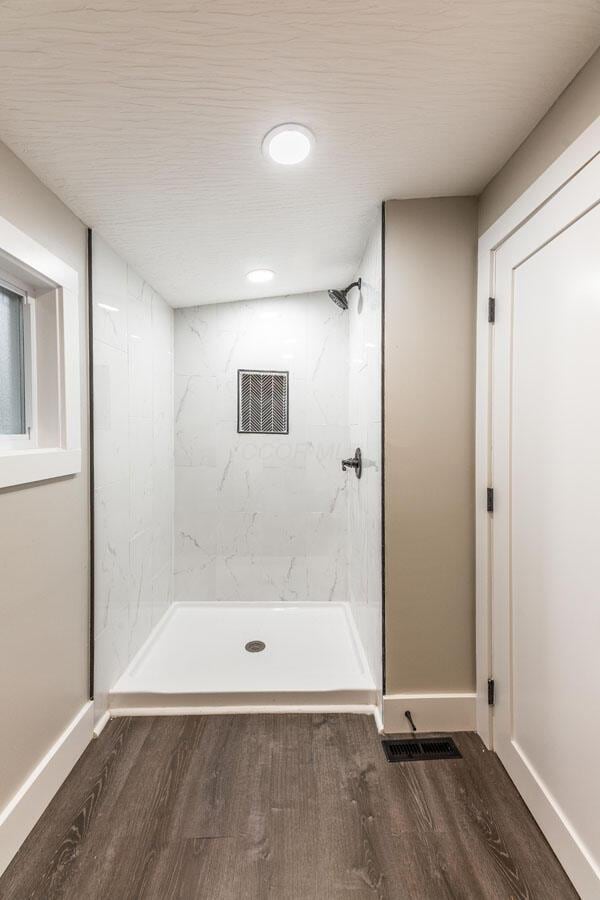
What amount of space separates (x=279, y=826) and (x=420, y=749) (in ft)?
2.08

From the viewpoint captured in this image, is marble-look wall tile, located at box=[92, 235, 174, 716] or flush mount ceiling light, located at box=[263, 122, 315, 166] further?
marble-look wall tile, located at box=[92, 235, 174, 716]

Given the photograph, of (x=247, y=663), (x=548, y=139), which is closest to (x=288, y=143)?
(x=548, y=139)

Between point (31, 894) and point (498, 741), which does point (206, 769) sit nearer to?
point (31, 894)

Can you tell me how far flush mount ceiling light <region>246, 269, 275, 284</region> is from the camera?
253cm

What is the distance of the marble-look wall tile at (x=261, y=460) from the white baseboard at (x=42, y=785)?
53.9 inches

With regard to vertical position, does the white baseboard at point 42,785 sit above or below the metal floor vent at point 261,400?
below

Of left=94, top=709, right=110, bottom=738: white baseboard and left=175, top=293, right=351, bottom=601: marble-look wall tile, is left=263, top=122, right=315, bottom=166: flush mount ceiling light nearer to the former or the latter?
left=175, top=293, right=351, bottom=601: marble-look wall tile

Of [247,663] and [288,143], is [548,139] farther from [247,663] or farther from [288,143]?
[247,663]

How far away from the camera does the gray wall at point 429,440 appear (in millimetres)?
1821

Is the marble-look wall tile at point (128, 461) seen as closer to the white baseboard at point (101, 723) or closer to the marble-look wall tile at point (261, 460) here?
the white baseboard at point (101, 723)

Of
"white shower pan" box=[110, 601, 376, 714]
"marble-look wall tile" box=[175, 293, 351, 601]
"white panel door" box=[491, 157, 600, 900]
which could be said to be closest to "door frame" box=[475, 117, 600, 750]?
"white panel door" box=[491, 157, 600, 900]

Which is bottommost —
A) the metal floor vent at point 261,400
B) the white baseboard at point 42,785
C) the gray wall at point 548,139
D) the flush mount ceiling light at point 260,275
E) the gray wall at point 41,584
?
the white baseboard at point 42,785

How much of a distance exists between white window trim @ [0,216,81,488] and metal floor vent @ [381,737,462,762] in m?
1.63

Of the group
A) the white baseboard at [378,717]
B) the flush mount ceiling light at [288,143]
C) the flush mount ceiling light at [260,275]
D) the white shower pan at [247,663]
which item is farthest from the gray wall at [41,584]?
the white baseboard at [378,717]
